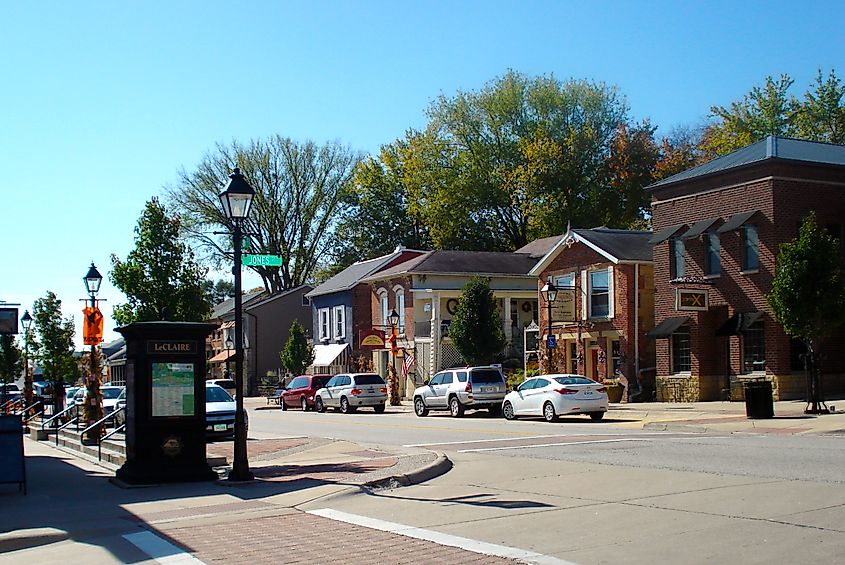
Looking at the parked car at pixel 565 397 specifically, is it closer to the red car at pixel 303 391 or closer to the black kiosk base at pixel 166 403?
the black kiosk base at pixel 166 403

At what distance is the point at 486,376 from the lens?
33.8 metres

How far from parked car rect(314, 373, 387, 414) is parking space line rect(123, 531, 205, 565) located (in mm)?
29122

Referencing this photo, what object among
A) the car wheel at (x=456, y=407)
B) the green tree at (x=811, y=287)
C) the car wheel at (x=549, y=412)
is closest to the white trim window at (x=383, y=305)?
the car wheel at (x=456, y=407)

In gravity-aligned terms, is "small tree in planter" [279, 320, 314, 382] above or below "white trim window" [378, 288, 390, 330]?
below

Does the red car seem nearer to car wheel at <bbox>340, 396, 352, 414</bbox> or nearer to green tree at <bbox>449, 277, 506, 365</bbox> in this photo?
car wheel at <bbox>340, 396, 352, 414</bbox>

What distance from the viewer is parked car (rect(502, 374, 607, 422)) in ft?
93.9

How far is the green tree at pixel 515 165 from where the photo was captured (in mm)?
60719

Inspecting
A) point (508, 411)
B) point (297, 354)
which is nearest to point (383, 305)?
point (297, 354)

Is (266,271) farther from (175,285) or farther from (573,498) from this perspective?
(573,498)

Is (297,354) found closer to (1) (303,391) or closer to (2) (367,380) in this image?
(1) (303,391)

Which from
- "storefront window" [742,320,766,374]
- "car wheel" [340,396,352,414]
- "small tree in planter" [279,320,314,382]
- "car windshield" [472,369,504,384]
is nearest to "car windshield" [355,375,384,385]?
"car wheel" [340,396,352,414]

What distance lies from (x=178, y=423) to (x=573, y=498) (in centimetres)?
630

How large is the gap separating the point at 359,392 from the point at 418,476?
25.2 metres

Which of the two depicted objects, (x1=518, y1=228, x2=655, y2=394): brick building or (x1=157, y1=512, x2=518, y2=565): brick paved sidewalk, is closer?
(x1=157, y1=512, x2=518, y2=565): brick paved sidewalk
